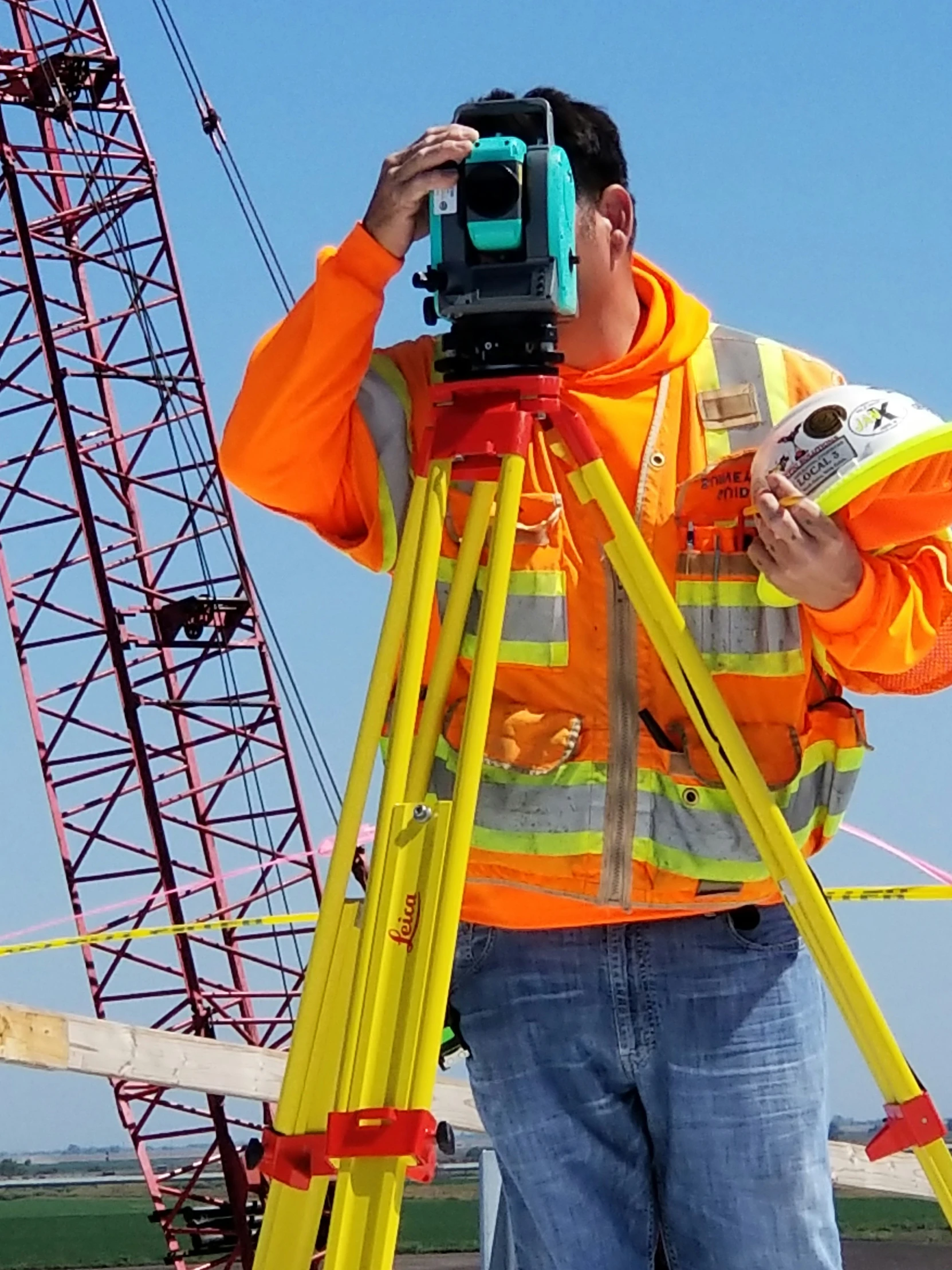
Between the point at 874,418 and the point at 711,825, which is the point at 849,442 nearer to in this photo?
the point at 874,418

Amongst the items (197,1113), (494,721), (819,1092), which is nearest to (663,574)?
(494,721)

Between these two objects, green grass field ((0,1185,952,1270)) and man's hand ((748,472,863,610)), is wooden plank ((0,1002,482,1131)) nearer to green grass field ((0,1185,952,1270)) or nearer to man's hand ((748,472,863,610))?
man's hand ((748,472,863,610))

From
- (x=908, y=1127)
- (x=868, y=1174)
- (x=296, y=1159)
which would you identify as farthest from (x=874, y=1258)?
(x=296, y=1159)

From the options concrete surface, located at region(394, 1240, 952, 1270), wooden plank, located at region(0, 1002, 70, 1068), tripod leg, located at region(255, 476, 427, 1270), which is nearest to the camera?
tripod leg, located at region(255, 476, 427, 1270)

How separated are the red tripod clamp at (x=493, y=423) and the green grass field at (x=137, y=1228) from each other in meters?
26.3

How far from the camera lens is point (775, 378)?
2455mm

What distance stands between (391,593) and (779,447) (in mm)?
540

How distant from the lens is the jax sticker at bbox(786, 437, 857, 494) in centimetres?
219

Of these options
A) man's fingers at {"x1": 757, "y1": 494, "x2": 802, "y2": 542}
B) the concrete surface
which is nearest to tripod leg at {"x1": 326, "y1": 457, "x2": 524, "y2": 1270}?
man's fingers at {"x1": 757, "y1": 494, "x2": 802, "y2": 542}

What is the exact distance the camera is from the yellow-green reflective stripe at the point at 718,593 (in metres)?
2.31

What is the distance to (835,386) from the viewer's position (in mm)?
2334

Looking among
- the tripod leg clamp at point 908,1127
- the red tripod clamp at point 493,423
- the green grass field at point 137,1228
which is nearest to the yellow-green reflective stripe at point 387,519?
the red tripod clamp at point 493,423

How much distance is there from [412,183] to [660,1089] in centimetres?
123

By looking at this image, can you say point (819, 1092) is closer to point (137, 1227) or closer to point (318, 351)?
point (318, 351)
